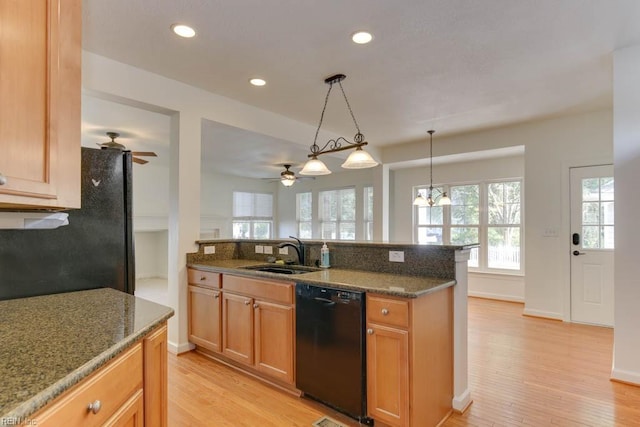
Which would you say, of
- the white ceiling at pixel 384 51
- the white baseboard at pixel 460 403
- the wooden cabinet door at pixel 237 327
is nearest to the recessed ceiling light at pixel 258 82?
the white ceiling at pixel 384 51

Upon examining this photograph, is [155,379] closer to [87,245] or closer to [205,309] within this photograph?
[87,245]

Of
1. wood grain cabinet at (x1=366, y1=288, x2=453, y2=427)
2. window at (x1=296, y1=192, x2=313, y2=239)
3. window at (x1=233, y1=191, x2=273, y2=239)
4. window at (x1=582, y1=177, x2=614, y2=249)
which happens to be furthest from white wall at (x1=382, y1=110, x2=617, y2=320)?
window at (x1=233, y1=191, x2=273, y2=239)

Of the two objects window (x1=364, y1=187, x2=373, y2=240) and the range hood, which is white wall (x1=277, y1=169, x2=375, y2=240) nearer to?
window (x1=364, y1=187, x2=373, y2=240)

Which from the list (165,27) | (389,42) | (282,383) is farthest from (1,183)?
(389,42)

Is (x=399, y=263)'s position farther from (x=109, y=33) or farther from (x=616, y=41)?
(x=109, y=33)

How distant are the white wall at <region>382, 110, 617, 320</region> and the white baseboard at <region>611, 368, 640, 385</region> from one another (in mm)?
1853

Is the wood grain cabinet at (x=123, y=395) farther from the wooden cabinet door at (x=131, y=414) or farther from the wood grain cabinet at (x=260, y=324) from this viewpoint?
the wood grain cabinet at (x=260, y=324)

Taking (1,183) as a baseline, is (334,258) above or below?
below

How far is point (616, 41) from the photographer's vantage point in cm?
263

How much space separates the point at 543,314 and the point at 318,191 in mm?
5434

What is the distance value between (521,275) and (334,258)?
13.7 ft

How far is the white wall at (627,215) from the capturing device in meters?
2.70

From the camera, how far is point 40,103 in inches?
42.2

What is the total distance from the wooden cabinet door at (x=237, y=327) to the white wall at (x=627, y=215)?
3.00 m
